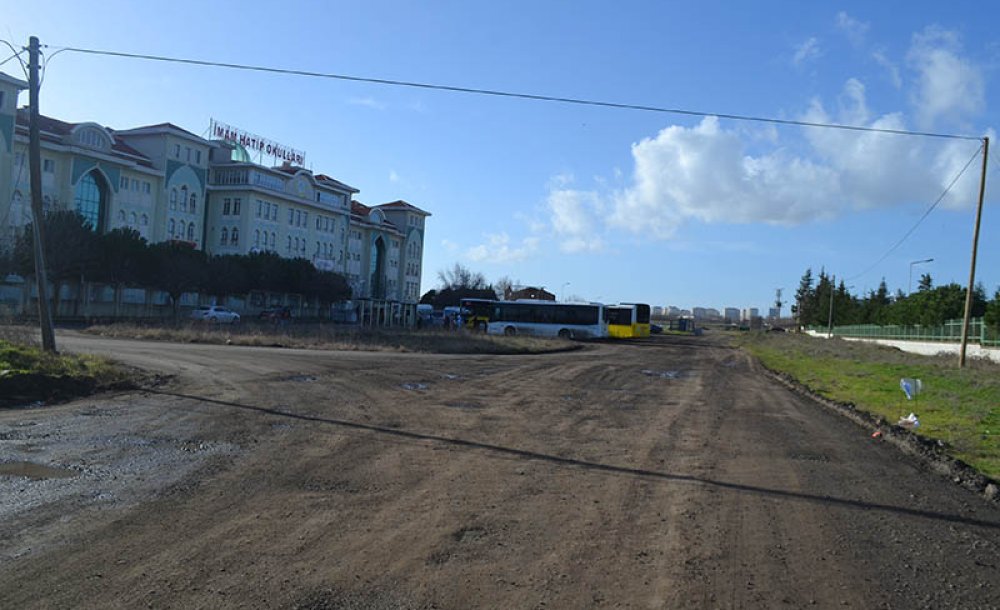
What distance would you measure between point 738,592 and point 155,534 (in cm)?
447

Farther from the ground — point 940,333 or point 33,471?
point 940,333

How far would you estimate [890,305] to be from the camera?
8338 centimetres

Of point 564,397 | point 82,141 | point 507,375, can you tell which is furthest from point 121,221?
point 564,397

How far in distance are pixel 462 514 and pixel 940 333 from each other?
57.4 m

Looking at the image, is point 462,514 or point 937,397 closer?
point 462,514

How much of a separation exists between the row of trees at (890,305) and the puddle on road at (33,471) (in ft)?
158

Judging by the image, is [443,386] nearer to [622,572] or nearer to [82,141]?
[622,572]

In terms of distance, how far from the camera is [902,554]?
6.25 m

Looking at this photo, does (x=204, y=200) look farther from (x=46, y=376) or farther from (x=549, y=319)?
(x=46, y=376)

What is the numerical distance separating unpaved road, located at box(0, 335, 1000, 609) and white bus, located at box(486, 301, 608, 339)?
1923 inches

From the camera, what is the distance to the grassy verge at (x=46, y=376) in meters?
13.8

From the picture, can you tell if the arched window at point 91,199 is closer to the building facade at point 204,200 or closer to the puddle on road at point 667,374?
the building facade at point 204,200

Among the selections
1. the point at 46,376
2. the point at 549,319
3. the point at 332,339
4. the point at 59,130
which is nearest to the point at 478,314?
the point at 549,319

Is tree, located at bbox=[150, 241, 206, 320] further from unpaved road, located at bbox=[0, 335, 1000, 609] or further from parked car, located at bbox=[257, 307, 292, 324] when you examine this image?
unpaved road, located at bbox=[0, 335, 1000, 609]
